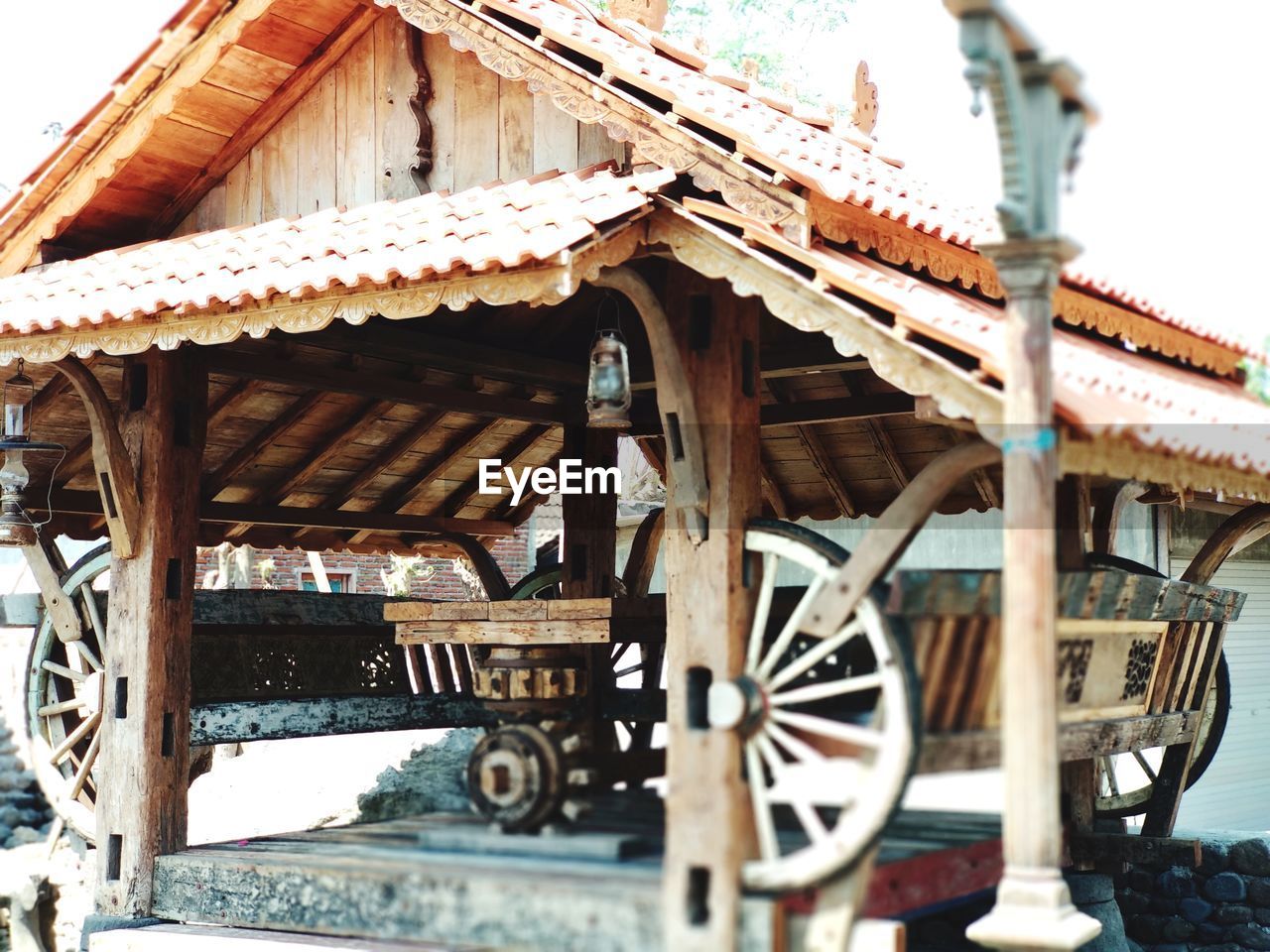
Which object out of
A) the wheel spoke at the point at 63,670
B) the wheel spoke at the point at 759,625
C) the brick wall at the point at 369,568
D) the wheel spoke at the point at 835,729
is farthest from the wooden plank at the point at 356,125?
the brick wall at the point at 369,568

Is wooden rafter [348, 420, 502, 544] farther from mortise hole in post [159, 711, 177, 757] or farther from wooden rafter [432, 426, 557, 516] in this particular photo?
mortise hole in post [159, 711, 177, 757]

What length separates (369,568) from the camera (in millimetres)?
17422

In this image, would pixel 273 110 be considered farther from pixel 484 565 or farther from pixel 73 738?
pixel 73 738

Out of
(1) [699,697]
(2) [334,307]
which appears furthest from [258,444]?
(1) [699,697]

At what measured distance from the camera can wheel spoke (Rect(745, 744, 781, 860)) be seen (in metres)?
5.11

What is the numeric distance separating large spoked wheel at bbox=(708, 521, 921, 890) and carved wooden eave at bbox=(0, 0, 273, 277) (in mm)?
3569

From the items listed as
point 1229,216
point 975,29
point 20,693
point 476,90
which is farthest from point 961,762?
point 1229,216

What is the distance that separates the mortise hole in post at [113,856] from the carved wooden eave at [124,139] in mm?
2944

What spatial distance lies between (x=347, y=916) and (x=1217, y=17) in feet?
135

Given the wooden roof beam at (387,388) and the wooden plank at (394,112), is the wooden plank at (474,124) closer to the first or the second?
the wooden plank at (394,112)

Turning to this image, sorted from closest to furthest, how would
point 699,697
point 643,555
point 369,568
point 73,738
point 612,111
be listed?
1. point 699,697
2. point 612,111
3. point 73,738
4. point 643,555
5. point 369,568

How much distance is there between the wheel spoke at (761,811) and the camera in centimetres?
511

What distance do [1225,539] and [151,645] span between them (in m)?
5.58

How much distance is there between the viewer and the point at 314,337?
24.0 feet
